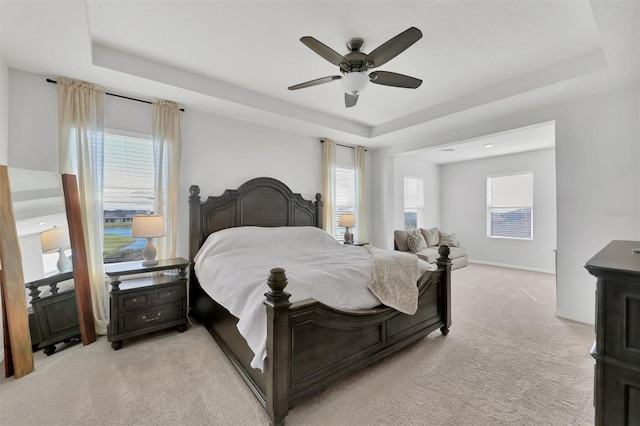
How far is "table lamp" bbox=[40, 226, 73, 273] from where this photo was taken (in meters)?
2.46

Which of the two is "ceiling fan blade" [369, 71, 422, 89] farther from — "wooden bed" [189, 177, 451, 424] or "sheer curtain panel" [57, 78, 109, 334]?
"sheer curtain panel" [57, 78, 109, 334]

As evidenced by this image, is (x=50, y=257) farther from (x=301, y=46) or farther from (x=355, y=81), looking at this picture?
(x=355, y=81)

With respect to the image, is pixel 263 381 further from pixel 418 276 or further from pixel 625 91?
pixel 625 91

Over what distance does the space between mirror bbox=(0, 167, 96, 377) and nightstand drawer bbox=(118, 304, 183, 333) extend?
40 cm

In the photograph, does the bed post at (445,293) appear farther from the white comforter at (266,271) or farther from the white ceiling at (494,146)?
the white ceiling at (494,146)

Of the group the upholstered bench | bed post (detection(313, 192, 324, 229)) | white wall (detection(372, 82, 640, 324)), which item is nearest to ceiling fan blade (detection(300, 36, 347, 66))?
bed post (detection(313, 192, 324, 229))

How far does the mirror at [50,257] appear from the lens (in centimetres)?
229

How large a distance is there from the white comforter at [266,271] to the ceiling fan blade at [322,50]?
1698 millimetres

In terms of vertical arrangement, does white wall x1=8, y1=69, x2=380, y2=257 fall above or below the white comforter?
above

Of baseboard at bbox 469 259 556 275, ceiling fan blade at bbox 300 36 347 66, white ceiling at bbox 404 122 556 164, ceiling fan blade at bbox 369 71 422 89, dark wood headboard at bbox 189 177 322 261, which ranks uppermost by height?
white ceiling at bbox 404 122 556 164

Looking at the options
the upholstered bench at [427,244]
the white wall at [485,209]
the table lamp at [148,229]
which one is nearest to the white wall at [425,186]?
the white wall at [485,209]

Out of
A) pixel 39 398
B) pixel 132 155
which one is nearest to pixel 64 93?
pixel 132 155

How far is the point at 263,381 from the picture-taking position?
68.2 inches

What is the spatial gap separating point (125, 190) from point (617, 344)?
4016 mm
